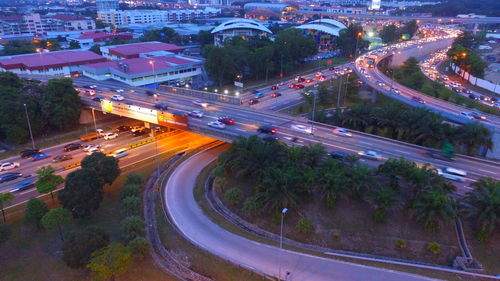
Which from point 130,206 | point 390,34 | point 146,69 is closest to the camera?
point 130,206

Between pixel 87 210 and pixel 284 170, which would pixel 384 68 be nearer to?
pixel 284 170

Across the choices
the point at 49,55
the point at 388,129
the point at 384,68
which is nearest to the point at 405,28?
the point at 384,68

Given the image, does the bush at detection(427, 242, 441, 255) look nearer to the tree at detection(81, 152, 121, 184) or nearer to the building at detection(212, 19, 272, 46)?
the tree at detection(81, 152, 121, 184)

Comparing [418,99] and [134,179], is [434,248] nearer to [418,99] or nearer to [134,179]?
[134,179]

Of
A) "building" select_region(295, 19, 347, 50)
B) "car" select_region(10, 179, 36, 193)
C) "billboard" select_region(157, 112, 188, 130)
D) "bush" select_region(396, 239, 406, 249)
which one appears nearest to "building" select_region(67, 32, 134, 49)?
"building" select_region(295, 19, 347, 50)

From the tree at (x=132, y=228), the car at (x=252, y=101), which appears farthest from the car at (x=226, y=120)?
the tree at (x=132, y=228)

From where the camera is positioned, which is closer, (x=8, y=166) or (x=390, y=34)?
(x=8, y=166)

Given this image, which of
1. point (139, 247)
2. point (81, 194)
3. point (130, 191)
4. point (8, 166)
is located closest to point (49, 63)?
point (8, 166)
